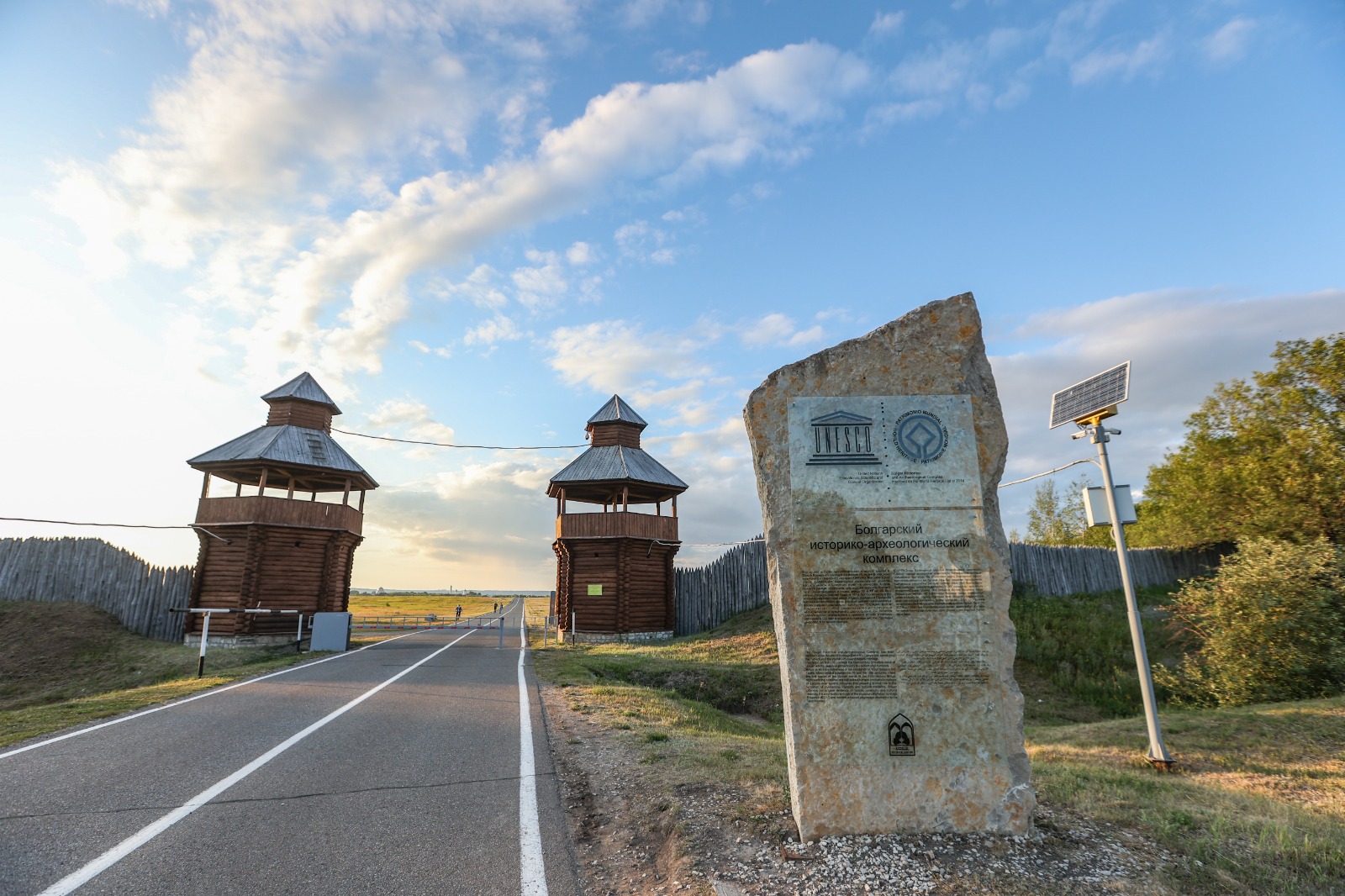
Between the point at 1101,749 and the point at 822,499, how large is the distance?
Result: 23.5 feet

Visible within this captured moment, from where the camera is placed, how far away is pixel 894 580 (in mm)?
4938

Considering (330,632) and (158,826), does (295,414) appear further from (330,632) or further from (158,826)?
(158,826)

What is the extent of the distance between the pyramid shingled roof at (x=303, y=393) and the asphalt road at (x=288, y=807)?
2213cm

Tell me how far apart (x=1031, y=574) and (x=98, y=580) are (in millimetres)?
36772

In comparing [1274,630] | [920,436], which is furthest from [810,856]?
[1274,630]

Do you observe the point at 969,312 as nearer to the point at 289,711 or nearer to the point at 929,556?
the point at 929,556

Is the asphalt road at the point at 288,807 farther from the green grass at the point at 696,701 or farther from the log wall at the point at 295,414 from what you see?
the log wall at the point at 295,414

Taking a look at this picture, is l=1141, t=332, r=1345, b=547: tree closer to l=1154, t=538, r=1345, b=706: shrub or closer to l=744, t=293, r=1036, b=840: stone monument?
l=1154, t=538, r=1345, b=706: shrub

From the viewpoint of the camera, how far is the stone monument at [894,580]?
4625 mm

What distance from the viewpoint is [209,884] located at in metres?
3.82

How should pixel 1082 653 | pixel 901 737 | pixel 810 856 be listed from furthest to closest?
pixel 1082 653
pixel 901 737
pixel 810 856

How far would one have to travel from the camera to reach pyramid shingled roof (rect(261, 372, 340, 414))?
2852 cm

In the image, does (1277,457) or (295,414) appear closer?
(1277,457)

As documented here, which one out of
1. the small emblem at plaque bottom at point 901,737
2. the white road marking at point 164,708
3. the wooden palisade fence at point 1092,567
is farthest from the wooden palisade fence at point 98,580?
the wooden palisade fence at point 1092,567
